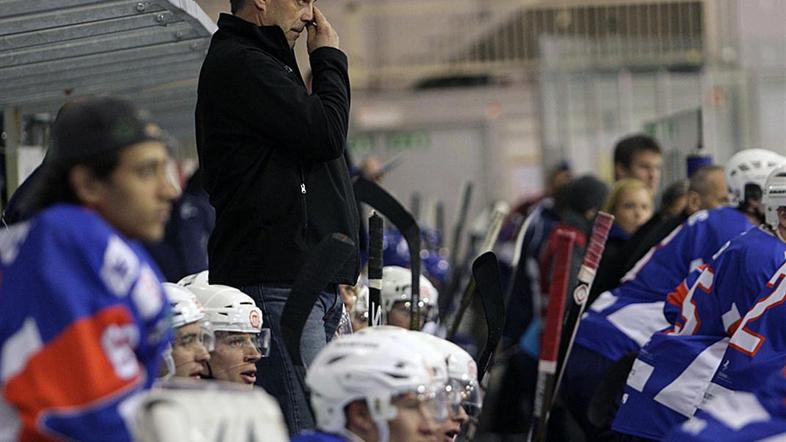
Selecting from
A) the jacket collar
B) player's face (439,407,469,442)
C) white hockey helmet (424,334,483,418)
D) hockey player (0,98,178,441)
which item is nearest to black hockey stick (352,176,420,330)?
the jacket collar

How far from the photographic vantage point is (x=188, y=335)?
443cm

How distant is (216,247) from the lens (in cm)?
448

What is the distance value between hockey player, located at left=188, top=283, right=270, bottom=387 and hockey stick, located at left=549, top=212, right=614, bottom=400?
76.0 inches

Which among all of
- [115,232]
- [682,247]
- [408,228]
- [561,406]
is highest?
[115,232]

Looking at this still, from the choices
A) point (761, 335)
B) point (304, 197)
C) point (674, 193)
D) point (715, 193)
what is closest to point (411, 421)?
point (304, 197)

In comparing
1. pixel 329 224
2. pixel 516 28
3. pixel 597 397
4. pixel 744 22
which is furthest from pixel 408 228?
pixel 516 28

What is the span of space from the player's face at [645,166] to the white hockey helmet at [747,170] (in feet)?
6.51

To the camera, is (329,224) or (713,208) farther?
(713,208)

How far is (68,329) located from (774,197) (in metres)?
3.14

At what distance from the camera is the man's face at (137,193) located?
2.93 meters

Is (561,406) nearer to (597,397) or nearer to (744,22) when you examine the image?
(597,397)

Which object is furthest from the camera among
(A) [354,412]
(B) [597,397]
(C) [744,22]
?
(C) [744,22]

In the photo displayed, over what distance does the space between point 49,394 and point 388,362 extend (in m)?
0.86

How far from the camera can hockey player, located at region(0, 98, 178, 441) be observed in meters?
2.78
